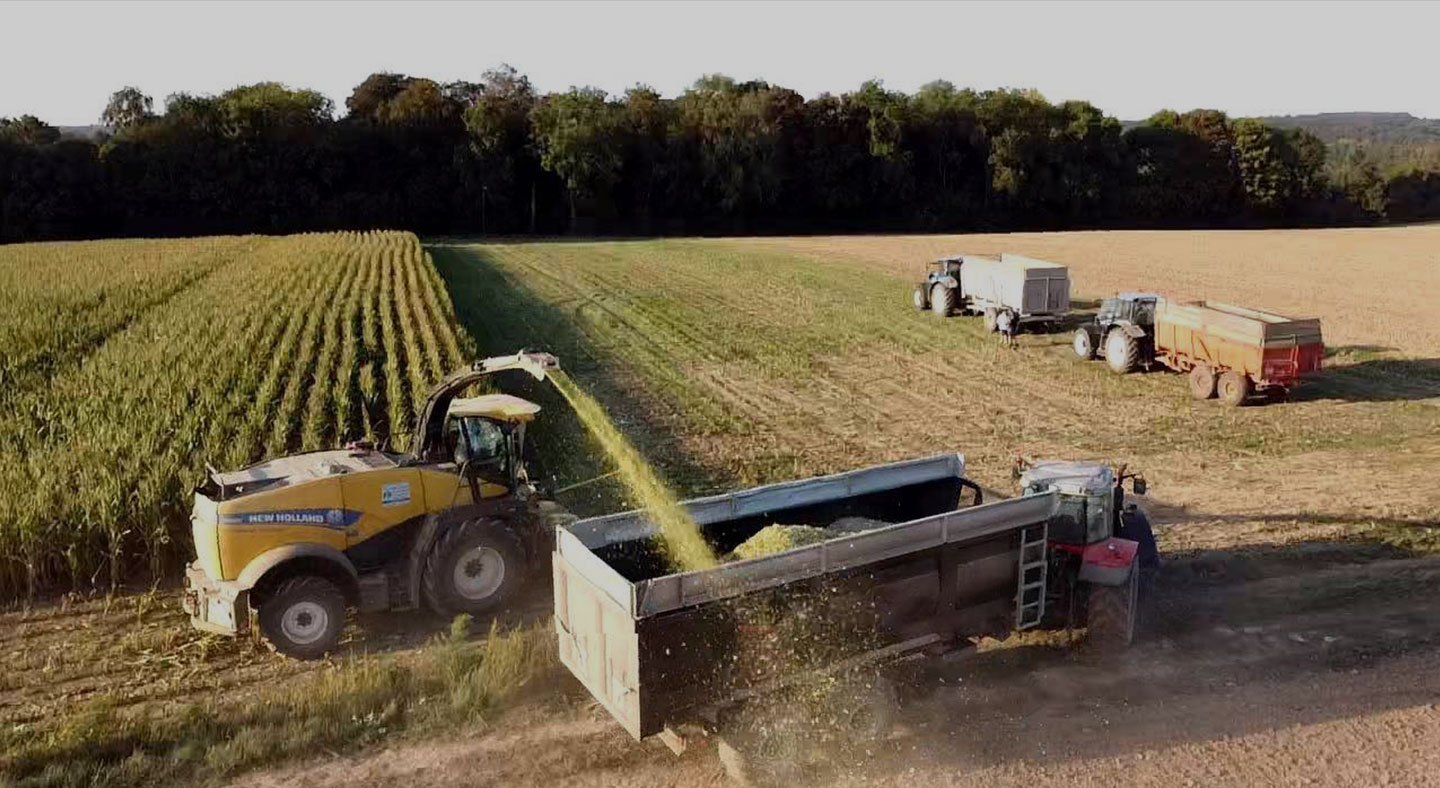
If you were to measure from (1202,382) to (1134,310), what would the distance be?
268 centimetres

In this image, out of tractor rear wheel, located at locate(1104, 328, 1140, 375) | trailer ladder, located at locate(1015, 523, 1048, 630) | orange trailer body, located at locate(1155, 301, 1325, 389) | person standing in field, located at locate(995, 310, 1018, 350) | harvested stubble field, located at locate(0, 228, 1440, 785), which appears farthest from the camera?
person standing in field, located at locate(995, 310, 1018, 350)

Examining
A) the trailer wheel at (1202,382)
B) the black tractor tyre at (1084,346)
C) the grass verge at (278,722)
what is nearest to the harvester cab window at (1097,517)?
the grass verge at (278,722)

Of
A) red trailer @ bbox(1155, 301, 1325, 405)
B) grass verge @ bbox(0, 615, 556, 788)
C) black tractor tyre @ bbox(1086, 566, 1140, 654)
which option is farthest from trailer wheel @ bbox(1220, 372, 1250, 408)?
grass verge @ bbox(0, 615, 556, 788)

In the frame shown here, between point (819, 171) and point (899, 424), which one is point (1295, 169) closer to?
point (819, 171)

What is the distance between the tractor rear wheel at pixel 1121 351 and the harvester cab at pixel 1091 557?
1234 centimetres

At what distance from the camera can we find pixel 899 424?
57.2 ft

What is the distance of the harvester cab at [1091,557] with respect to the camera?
8719 millimetres

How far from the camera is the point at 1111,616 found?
8.74 meters

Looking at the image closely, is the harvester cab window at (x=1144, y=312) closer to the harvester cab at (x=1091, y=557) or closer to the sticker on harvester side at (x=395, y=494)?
the harvester cab at (x=1091, y=557)

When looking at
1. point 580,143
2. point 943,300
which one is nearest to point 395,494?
point 943,300

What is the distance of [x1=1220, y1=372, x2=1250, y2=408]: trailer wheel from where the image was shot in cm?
1823

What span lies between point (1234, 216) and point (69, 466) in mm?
82431

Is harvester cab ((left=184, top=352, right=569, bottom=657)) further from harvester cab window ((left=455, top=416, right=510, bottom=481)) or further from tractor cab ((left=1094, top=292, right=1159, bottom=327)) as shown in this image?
tractor cab ((left=1094, top=292, right=1159, bottom=327))

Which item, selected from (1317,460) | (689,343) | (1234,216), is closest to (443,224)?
(689,343)
